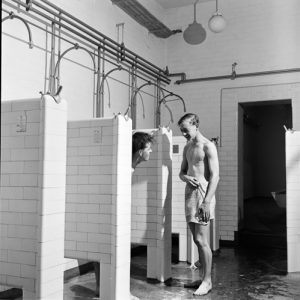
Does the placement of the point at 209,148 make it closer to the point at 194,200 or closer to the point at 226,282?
the point at 194,200

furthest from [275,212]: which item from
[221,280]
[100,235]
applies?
[100,235]

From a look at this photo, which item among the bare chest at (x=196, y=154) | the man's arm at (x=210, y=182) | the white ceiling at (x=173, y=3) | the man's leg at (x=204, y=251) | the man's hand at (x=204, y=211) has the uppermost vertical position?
the white ceiling at (x=173, y=3)

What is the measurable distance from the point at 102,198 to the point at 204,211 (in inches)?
38.1

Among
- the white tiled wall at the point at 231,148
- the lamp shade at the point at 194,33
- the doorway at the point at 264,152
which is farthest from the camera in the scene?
the doorway at the point at 264,152

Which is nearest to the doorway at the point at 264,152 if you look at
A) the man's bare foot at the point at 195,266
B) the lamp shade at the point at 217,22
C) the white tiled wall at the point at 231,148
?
the white tiled wall at the point at 231,148

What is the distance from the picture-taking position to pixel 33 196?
2473 millimetres

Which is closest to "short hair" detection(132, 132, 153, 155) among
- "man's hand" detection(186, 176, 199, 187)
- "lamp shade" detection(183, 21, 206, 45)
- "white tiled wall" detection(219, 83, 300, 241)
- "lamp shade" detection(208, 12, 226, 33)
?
"man's hand" detection(186, 176, 199, 187)

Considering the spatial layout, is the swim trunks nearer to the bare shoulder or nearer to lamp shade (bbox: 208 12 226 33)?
the bare shoulder

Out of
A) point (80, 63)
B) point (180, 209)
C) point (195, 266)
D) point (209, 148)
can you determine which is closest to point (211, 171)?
point (209, 148)

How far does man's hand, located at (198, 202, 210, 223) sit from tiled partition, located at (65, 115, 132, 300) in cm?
74

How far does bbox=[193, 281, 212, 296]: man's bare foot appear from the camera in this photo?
346 centimetres

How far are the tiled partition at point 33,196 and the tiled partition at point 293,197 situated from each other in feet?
8.93

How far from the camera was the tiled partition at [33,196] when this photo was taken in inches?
95.7

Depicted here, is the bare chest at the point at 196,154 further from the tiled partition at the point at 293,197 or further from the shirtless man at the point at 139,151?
the tiled partition at the point at 293,197
